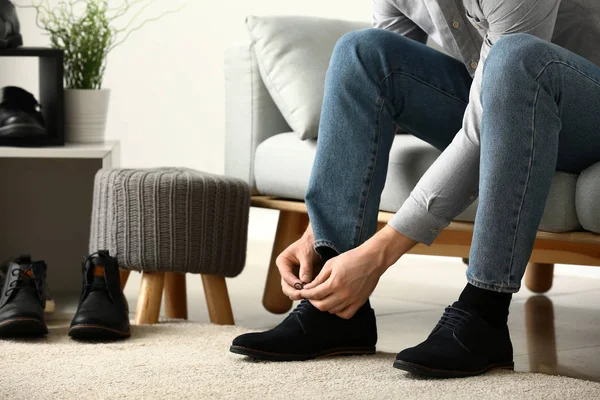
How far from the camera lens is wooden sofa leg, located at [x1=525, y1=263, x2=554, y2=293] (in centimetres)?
255

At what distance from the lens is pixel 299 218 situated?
210 centimetres

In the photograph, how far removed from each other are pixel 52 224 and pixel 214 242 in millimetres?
757

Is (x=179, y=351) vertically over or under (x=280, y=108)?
under

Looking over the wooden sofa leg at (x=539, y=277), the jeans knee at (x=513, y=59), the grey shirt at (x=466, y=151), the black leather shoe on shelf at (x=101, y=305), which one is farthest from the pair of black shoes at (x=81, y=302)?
the wooden sofa leg at (x=539, y=277)

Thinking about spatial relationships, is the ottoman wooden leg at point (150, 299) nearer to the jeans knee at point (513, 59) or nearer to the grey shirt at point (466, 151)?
the grey shirt at point (466, 151)

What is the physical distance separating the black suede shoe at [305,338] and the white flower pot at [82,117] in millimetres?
1128

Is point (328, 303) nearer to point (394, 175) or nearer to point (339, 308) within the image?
point (339, 308)

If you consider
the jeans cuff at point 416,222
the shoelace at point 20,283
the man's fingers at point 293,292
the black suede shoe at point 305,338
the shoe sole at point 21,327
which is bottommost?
the shoe sole at point 21,327

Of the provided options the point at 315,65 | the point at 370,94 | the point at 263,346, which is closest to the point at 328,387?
the point at 263,346

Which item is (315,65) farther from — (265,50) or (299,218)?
(299,218)

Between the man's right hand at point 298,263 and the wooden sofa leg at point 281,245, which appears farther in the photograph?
the wooden sofa leg at point 281,245

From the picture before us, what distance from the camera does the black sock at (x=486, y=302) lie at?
128 cm

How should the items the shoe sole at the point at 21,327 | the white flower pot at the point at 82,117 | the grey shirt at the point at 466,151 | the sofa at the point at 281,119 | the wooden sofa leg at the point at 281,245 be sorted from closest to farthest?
the grey shirt at the point at 466,151 → the shoe sole at the point at 21,327 → the sofa at the point at 281,119 → the wooden sofa leg at the point at 281,245 → the white flower pot at the point at 82,117

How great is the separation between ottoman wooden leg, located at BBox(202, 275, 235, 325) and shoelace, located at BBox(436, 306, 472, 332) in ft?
2.36
